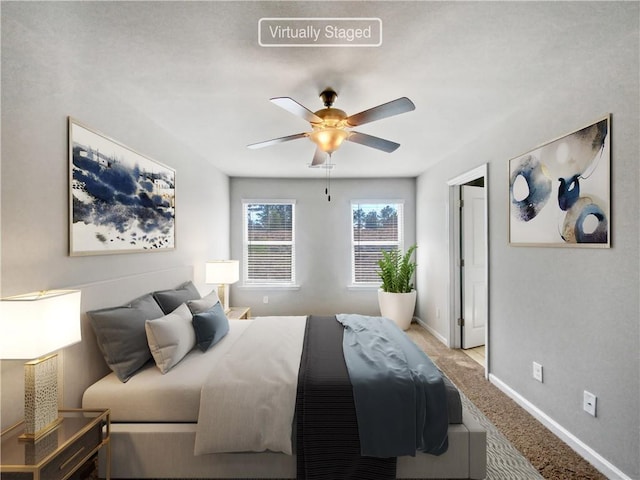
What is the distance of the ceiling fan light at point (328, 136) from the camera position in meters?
2.13

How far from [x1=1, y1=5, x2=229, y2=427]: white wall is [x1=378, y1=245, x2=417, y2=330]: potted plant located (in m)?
3.49

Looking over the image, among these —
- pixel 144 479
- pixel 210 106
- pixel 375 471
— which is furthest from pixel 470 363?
pixel 210 106

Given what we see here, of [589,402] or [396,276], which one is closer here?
[589,402]

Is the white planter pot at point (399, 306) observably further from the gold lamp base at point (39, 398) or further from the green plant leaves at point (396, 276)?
the gold lamp base at point (39, 398)

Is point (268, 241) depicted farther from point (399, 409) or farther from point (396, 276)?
point (399, 409)

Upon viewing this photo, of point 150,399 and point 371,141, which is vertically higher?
point 371,141

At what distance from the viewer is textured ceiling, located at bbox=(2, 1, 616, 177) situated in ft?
4.87

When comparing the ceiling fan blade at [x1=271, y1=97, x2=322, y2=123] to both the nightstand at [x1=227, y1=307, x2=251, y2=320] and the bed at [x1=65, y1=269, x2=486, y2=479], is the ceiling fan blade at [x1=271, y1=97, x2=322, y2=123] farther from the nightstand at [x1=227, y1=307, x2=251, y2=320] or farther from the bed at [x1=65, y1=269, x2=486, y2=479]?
the nightstand at [x1=227, y1=307, x2=251, y2=320]

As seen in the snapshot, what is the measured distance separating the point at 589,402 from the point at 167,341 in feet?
9.30

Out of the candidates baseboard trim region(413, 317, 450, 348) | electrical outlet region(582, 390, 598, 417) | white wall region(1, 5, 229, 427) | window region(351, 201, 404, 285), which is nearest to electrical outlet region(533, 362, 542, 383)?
electrical outlet region(582, 390, 598, 417)

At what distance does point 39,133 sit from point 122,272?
42.9 inches

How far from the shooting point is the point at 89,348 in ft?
6.35

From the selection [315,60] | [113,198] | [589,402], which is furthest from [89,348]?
[589,402]

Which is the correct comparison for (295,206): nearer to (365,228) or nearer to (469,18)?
(365,228)
